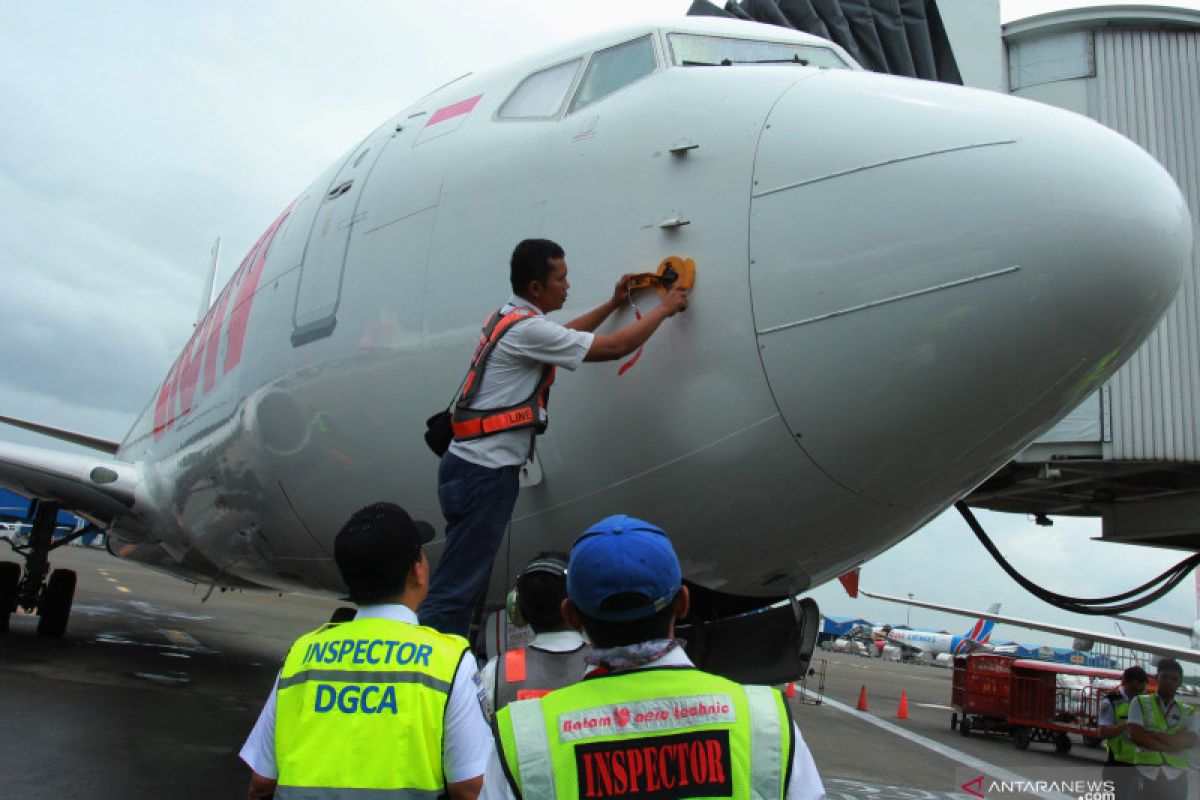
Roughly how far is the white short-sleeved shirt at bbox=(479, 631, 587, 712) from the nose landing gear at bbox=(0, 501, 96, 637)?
9.69 meters

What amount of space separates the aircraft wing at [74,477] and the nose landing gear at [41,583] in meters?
1.96

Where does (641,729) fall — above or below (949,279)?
below

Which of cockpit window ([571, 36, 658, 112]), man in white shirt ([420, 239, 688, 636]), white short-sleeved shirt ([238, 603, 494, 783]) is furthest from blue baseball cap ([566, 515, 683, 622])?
cockpit window ([571, 36, 658, 112])

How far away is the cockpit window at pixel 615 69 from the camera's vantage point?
12.1 ft

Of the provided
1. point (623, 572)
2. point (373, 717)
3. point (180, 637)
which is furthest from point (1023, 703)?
point (623, 572)

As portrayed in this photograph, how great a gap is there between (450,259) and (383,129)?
165 centimetres

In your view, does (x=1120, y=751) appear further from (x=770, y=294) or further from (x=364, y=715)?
(x=364, y=715)

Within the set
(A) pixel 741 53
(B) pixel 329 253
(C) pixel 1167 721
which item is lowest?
(C) pixel 1167 721

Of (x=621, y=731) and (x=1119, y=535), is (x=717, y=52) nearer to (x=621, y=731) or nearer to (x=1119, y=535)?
(x=621, y=731)

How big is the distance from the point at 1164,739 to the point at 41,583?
11.3 meters

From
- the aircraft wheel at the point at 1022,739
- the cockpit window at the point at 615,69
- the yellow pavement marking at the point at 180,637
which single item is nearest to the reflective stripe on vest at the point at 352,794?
the cockpit window at the point at 615,69

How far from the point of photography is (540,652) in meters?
2.75

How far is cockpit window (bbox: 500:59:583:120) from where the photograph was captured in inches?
151

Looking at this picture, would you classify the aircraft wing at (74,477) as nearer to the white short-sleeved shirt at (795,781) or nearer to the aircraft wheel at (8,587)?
the aircraft wheel at (8,587)
